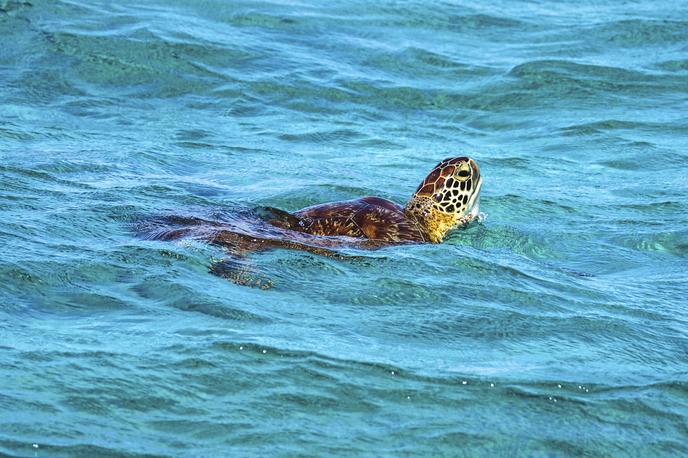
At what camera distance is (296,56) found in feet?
37.0

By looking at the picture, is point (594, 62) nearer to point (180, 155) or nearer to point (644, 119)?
point (644, 119)

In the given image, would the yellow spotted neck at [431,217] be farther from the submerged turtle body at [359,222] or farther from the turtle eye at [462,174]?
the submerged turtle body at [359,222]

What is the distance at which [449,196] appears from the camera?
730 centimetres

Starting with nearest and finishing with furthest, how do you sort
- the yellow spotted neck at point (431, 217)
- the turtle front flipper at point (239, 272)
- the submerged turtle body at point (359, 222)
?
1. the turtle front flipper at point (239, 272)
2. the submerged turtle body at point (359, 222)
3. the yellow spotted neck at point (431, 217)

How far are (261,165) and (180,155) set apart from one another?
619 mm

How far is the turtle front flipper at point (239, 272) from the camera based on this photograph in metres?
5.47

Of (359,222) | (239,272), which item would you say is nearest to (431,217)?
(359,222)

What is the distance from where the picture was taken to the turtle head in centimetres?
726

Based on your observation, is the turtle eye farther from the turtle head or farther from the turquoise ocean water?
the turquoise ocean water

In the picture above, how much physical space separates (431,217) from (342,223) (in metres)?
0.93

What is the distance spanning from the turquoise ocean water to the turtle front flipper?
59 millimetres

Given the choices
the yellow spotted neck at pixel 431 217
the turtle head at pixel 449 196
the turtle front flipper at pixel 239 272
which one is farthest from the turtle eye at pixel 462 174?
the turtle front flipper at pixel 239 272

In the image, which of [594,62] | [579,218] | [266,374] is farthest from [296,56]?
[266,374]

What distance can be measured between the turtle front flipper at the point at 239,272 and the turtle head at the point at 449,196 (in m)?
1.77
